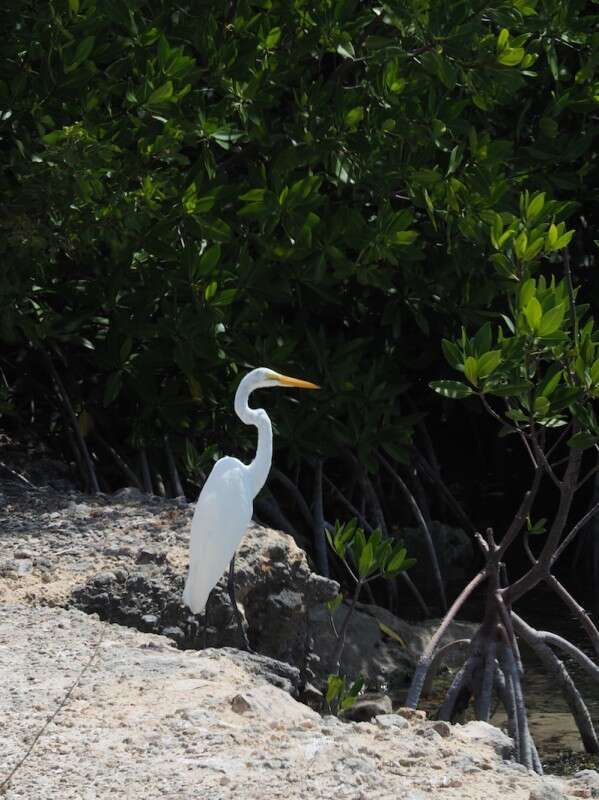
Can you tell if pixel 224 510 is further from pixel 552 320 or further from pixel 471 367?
pixel 552 320

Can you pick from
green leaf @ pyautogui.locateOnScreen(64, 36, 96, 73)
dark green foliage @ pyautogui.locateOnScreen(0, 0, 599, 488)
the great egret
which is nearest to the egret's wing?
the great egret

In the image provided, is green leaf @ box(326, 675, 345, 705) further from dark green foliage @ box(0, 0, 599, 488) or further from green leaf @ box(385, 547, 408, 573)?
dark green foliage @ box(0, 0, 599, 488)

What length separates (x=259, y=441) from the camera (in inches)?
244

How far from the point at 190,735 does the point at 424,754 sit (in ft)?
2.17

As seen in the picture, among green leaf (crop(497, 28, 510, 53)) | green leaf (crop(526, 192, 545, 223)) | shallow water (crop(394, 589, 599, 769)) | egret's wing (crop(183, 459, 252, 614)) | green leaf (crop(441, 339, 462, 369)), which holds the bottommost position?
shallow water (crop(394, 589, 599, 769))

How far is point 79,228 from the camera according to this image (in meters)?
6.45

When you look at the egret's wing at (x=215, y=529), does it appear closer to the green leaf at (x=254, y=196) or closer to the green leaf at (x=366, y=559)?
the green leaf at (x=366, y=559)

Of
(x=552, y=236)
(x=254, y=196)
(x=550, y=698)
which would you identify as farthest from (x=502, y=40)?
(x=550, y=698)

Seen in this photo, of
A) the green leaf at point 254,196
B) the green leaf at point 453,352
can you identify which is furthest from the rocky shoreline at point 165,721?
the green leaf at point 254,196

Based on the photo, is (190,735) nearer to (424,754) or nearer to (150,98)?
(424,754)

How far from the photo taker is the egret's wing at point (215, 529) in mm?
5391

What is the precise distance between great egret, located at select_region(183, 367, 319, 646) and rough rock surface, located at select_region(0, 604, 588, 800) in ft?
1.75

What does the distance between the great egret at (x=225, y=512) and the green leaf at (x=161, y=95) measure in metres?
1.25

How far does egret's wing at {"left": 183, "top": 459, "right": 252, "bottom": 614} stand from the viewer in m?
5.39
